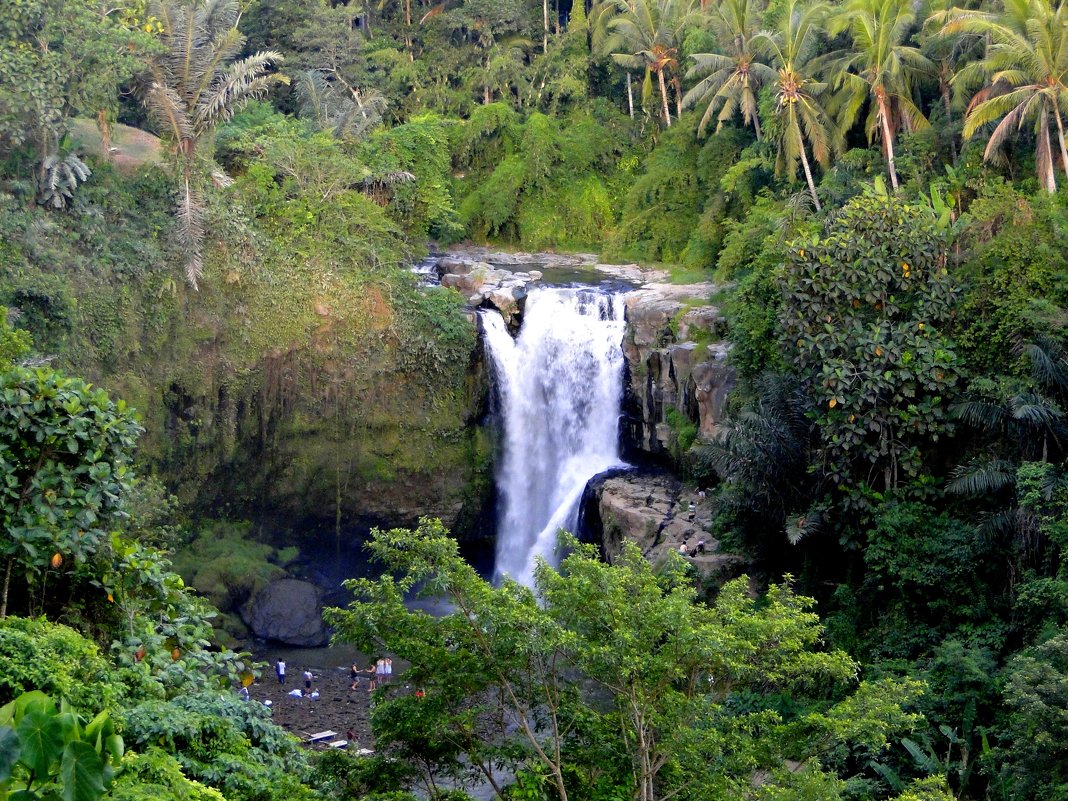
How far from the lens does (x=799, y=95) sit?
25.8 meters

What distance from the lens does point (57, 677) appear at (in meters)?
9.04

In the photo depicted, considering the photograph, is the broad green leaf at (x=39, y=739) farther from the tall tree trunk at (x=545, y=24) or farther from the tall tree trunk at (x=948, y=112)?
the tall tree trunk at (x=545, y=24)

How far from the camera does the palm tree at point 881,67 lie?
2352cm

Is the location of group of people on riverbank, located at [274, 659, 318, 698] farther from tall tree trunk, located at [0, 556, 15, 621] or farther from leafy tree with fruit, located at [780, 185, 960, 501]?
tall tree trunk, located at [0, 556, 15, 621]

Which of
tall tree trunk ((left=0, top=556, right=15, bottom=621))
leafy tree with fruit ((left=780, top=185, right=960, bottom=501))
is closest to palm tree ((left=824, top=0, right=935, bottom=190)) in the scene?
leafy tree with fruit ((left=780, top=185, right=960, bottom=501))

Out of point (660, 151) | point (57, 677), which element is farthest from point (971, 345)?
point (660, 151)

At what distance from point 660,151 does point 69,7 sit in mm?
18310

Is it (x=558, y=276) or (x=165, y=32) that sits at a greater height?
(x=165, y=32)

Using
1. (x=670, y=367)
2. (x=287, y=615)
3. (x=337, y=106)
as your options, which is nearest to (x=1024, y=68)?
(x=670, y=367)

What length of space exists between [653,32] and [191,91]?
15.7 m

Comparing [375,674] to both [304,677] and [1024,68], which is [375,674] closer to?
[304,677]

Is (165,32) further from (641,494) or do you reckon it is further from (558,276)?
(641,494)

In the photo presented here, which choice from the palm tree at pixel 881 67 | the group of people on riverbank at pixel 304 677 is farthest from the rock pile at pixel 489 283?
the group of people on riverbank at pixel 304 677

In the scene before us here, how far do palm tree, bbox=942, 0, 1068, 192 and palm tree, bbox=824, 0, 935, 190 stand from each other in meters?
2.02
